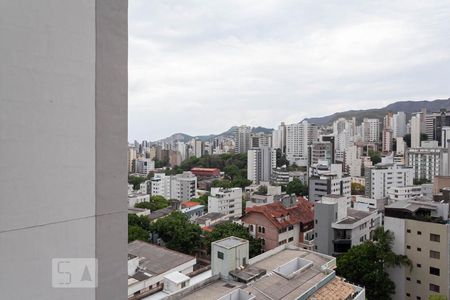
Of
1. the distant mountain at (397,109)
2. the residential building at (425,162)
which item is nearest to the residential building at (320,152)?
the residential building at (425,162)

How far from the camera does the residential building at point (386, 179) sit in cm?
2328

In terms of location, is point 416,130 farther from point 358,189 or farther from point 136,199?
point 136,199

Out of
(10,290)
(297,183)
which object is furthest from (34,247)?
(297,183)

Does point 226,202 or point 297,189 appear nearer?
point 226,202

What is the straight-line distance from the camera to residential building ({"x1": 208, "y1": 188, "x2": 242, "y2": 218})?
66.6 feet

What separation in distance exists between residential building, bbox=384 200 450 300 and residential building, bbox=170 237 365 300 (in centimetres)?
316

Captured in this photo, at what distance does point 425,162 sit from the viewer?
2672cm

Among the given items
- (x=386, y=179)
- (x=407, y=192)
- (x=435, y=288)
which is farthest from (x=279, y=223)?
(x=386, y=179)

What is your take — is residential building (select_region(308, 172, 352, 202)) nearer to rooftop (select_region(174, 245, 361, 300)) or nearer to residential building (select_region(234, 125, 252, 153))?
rooftop (select_region(174, 245, 361, 300))

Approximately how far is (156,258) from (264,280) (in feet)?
14.0

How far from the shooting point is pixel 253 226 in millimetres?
12586

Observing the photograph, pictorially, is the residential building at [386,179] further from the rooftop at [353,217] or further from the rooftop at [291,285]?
the rooftop at [291,285]

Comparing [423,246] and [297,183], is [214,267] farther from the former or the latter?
[297,183]

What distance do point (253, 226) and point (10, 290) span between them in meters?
11.8
